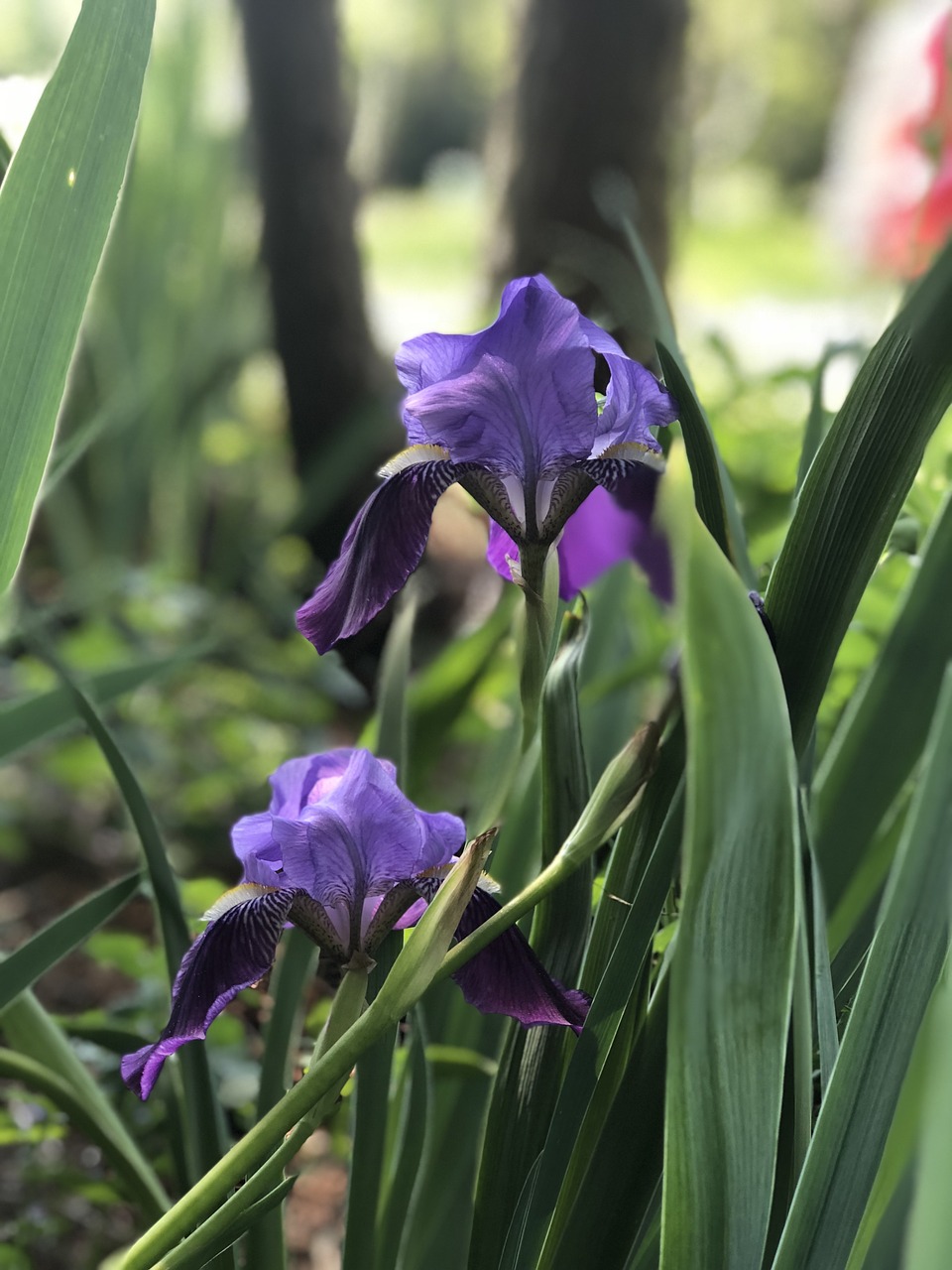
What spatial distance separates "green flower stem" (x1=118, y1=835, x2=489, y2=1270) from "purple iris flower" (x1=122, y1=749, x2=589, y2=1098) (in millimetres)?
54

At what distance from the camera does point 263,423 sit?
3.03m

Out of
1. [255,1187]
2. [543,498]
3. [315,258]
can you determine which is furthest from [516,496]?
[315,258]

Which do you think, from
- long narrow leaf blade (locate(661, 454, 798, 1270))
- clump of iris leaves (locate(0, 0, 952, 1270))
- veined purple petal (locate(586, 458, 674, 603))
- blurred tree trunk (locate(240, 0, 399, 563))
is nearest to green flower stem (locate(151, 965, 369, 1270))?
clump of iris leaves (locate(0, 0, 952, 1270))

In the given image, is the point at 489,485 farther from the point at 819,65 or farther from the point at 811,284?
the point at 819,65

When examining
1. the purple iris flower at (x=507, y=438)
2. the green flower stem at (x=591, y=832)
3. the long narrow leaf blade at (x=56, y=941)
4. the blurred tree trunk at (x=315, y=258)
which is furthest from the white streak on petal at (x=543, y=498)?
the blurred tree trunk at (x=315, y=258)

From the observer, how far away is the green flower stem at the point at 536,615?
0.40 m

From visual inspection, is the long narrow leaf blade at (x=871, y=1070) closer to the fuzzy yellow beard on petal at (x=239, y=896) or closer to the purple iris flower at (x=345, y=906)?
the purple iris flower at (x=345, y=906)

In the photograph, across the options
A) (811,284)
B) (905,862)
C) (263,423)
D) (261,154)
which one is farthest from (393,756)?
(811,284)

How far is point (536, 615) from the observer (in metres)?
0.40

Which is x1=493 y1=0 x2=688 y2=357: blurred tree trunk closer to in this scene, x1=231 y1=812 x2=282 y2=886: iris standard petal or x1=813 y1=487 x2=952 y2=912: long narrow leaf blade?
x1=813 y1=487 x2=952 y2=912: long narrow leaf blade

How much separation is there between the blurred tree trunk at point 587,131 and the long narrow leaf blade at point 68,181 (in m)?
1.52

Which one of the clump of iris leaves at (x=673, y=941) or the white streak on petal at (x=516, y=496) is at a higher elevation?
the white streak on petal at (x=516, y=496)

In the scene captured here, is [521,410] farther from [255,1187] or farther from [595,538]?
[255,1187]

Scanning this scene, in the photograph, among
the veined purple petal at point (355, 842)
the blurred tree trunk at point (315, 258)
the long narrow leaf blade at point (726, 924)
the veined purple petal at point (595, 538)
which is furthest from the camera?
the blurred tree trunk at point (315, 258)
